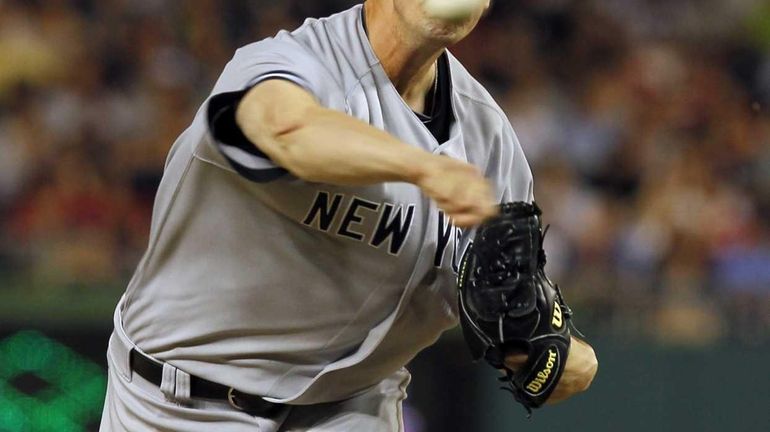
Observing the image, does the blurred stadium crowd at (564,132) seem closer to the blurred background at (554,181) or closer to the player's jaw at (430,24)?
the blurred background at (554,181)

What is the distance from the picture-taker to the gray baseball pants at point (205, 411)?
220 cm

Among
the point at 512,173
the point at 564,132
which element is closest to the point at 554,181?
the point at 564,132

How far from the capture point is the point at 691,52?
6.38 meters

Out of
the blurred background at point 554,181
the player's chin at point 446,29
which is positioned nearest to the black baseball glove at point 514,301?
the player's chin at point 446,29

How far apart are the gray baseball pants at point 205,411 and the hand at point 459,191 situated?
0.85 m

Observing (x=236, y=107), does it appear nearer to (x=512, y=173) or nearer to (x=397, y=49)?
(x=397, y=49)

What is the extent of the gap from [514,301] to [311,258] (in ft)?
1.12

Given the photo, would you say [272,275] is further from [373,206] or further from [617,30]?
[617,30]

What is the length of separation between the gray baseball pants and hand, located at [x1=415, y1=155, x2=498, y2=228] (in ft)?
2.80

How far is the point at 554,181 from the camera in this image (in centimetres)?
557

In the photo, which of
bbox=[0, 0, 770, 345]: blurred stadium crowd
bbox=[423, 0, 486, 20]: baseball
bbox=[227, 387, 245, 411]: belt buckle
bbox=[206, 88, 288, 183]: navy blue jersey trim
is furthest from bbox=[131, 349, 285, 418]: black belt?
bbox=[0, 0, 770, 345]: blurred stadium crowd

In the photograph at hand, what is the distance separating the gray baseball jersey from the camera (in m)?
2.04

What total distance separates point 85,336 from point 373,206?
8.71 feet

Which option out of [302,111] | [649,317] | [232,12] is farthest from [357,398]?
[232,12]
